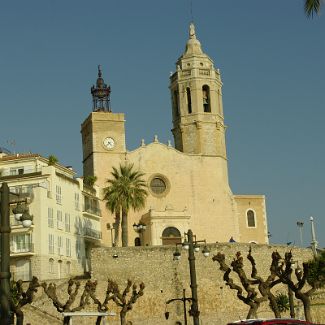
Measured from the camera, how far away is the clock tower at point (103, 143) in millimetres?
65125

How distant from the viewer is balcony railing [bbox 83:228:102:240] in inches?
2356

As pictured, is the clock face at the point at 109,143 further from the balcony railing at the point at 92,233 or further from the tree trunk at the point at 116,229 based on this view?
the balcony railing at the point at 92,233

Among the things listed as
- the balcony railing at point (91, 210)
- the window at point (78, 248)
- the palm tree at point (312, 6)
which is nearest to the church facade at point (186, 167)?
the balcony railing at point (91, 210)

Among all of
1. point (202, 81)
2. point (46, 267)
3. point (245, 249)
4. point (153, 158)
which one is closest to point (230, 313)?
point (245, 249)

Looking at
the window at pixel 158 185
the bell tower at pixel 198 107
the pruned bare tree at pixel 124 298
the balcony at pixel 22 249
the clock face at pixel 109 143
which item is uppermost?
the bell tower at pixel 198 107

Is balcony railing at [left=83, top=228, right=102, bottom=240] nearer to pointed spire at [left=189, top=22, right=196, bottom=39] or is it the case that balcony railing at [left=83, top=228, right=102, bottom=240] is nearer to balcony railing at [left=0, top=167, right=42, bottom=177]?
balcony railing at [left=0, top=167, right=42, bottom=177]

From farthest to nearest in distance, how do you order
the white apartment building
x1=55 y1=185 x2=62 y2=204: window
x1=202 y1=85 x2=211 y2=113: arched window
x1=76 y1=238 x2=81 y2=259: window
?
x1=202 y1=85 x2=211 y2=113: arched window
x1=76 y1=238 x2=81 y2=259: window
x1=55 y1=185 x2=62 y2=204: window
the white apartment building

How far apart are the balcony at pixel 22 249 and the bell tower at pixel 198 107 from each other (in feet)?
71.6

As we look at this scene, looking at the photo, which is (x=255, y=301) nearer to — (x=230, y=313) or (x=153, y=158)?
(x=230, y=313)

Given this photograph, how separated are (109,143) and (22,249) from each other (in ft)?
54.6

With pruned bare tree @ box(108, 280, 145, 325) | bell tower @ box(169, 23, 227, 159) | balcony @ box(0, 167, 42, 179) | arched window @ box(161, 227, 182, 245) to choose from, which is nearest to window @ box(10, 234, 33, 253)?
balcony @ box(0, 167, 42, 179)

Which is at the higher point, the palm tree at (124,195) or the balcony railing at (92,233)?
the palm tree at (124,195)

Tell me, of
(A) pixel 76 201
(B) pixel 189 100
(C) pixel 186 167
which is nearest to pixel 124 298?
(A) pixel 76 201

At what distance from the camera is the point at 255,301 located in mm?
31594
